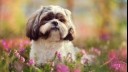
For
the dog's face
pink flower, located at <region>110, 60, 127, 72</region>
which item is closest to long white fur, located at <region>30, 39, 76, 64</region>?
the dog's face

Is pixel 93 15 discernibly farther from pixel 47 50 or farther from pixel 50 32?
pixel 50 32

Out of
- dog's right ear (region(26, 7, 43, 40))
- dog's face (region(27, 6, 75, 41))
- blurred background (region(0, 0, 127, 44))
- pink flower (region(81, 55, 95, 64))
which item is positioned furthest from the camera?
blurred background (region(0, 0, 127, 44))

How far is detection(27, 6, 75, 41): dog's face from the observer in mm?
7957

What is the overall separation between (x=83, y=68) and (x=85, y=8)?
1474 centimetres

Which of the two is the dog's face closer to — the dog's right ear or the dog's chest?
the dog's right ear

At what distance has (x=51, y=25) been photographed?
7.92m

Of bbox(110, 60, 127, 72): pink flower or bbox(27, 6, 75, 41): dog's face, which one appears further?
bbox(110, 60, 127, 72): pink flower

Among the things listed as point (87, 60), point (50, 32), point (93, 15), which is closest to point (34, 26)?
point (50, 32)

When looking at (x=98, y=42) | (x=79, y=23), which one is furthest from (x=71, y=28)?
(x=79, y=23)

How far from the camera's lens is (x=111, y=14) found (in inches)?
761

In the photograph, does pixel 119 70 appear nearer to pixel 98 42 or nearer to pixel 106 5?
pixel 98 42

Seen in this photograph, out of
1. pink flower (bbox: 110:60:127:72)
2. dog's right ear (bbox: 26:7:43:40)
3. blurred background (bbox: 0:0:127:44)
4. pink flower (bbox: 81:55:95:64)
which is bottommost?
blurred background (bbox: 0:0:127:44)

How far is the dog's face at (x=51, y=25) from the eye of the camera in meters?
7.96

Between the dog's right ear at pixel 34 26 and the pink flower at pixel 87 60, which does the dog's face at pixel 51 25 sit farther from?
the pink flower at pixel 87 60
